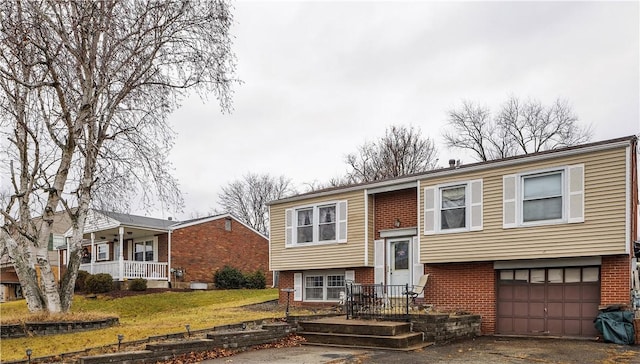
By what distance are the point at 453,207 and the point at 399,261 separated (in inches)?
108

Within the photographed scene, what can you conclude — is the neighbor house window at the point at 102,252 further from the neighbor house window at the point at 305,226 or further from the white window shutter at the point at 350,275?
the white window shutter at the point at 350,275

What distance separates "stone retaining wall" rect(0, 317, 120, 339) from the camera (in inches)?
496

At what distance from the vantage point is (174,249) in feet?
88.7

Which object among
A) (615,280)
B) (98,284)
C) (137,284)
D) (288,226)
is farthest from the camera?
(137,284)

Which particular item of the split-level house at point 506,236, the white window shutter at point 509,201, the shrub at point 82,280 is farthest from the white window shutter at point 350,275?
the shrub at point 82,280

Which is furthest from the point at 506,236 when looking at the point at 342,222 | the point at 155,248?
the point at 155,248

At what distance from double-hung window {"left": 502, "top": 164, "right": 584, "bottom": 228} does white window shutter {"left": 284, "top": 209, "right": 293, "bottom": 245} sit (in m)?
7.96

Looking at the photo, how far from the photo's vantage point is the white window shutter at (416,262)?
15664 millimetres

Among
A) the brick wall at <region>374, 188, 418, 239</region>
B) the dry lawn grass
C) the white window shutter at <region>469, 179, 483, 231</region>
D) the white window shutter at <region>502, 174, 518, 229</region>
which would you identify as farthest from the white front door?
the dry lawn grass

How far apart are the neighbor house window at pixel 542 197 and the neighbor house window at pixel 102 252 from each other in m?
24.8

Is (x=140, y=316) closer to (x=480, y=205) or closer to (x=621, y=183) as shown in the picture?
(x=480, y=205)

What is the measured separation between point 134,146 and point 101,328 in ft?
17.1

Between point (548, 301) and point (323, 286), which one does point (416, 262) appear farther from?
point (323, 286)

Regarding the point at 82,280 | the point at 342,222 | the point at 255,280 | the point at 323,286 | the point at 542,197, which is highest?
the point at 542,197
